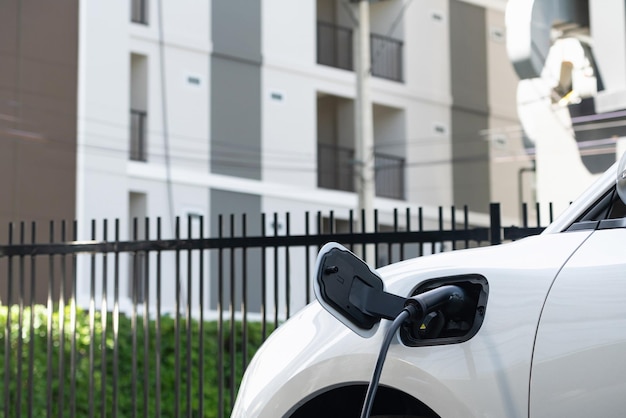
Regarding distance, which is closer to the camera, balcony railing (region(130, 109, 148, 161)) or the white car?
the white car

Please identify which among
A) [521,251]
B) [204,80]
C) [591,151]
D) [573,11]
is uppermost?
[204,80]

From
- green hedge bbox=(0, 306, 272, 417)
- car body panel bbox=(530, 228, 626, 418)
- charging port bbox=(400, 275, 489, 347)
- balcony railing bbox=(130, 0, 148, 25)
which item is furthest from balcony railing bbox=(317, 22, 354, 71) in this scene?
car body panel bbox=(530, 228, 626, 418)

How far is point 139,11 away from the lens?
2645 centimetres

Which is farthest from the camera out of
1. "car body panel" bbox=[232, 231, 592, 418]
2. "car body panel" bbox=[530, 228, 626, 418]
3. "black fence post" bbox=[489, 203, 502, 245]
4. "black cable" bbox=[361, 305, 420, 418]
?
"black fence post" bbox=[489, 203, 502, 245]

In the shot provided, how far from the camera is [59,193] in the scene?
77.1ft

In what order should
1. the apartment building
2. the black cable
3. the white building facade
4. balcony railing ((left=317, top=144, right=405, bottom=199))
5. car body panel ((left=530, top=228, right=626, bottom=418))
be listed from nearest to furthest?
car body panel ((left=530, top=228, right=626, bottom=418)), the black cable, the apartment building, the white building facade, balcony railing ((left=317, top=144, right=405, bottom=199))

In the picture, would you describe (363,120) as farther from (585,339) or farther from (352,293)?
(585,339)

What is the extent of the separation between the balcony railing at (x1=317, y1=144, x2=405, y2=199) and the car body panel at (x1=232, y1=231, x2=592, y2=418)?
27.4 metres

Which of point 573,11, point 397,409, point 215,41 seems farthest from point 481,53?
point 397,409

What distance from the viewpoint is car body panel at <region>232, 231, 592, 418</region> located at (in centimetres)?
230

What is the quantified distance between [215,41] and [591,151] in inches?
660

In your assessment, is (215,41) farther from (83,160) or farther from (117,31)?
(83,160)

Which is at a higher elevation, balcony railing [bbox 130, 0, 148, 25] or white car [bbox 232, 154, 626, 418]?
balcony railing [bbox 130, 0, 148, 25]

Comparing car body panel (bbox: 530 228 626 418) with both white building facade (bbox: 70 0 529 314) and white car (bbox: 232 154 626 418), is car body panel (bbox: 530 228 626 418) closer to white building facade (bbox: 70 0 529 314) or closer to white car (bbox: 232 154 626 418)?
white car (bbox: 232 154 626 418)
